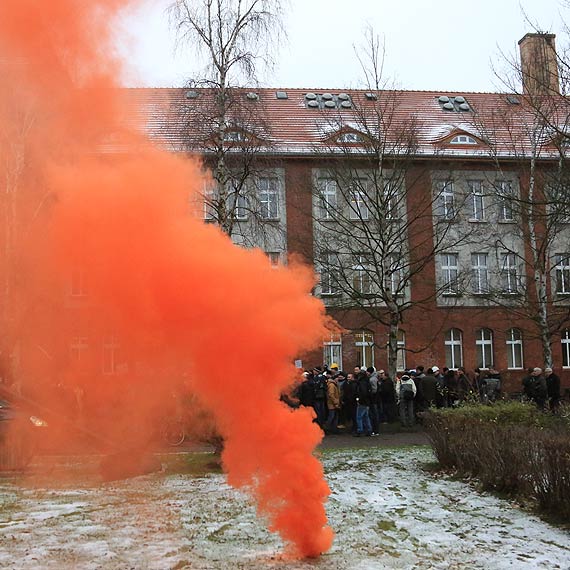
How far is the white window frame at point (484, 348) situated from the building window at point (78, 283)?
2880 cm

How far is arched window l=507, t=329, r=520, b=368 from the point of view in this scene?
119ft

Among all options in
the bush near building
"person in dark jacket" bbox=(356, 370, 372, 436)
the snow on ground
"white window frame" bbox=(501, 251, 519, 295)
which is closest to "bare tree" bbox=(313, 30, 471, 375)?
"white window frame" bbox=(501, 251, 519, 295)

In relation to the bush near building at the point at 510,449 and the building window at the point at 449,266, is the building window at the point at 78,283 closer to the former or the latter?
the bush near building at the point at 510,449

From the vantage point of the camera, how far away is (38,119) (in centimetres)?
1073

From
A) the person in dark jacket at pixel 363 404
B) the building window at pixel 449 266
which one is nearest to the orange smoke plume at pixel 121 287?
the person in dark jacket at pixel 363 404

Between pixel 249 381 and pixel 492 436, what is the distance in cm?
566

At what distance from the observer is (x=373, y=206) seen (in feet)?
89.1

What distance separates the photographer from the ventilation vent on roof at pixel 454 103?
40969mm

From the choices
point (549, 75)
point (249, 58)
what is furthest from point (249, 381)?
point (249, 58)

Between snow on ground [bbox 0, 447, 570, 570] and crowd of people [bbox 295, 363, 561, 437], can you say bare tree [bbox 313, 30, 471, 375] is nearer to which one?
crowd of people [bbox 295, 363, 561, 437]

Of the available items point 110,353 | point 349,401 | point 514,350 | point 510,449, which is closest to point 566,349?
point 514,350

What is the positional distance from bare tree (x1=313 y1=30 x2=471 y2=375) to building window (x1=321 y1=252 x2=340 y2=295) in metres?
0.04

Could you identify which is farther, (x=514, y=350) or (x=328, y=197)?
(x=514, y=350)

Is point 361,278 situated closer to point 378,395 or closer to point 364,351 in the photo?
point 364,351
